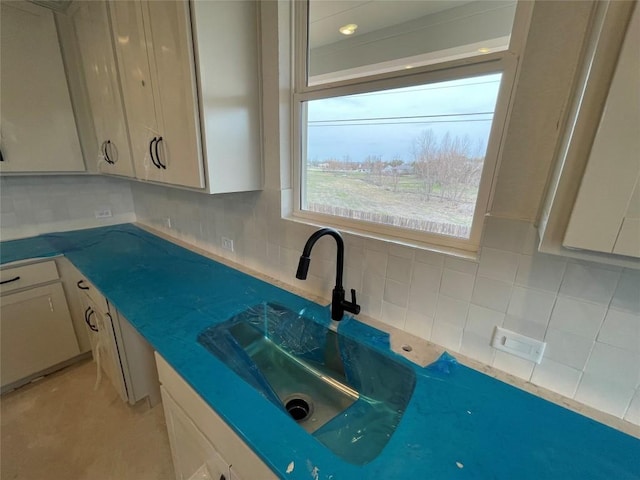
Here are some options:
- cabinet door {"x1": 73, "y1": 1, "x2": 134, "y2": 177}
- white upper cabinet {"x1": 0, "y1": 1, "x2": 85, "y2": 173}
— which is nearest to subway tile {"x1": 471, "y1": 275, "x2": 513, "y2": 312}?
cabinet door {"x1": 73, "y1": 1, "x2": 134, "y2": 177}

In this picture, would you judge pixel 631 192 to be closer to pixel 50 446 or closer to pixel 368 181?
pixel 368 181

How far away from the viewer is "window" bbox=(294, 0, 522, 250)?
76cm

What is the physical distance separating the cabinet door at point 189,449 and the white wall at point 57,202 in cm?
189

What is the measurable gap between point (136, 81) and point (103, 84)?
0.46 meters

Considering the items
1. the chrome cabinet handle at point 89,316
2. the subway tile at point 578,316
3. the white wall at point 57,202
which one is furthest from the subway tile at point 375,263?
the white wall at point 57,202

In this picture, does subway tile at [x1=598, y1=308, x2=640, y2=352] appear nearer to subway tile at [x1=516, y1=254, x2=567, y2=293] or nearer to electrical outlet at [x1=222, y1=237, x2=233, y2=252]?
subway tile at [x1=516, y1=254, x2=567, y2=293]

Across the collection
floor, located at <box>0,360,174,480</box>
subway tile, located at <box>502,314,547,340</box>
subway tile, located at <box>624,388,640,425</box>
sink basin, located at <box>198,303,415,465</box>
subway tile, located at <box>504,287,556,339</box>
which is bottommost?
floor, located at <box>0,360,174,480</box>

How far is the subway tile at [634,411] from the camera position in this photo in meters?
0.63

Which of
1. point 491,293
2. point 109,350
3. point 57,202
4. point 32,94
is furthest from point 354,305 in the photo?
point 57,202

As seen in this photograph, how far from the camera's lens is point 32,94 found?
1566 mm

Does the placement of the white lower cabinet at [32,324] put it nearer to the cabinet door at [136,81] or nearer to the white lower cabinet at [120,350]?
the white lower cabinet at [120,350]

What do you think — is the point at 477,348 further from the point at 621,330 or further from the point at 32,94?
the point at 32,94

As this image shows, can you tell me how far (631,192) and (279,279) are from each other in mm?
1183

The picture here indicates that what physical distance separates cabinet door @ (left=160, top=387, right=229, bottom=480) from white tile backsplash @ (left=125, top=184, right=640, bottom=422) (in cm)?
65
